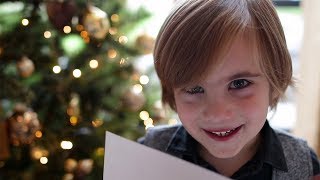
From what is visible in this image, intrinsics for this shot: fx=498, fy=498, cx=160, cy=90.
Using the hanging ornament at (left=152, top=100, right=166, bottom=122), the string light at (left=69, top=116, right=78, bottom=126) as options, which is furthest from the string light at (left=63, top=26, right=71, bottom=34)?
→ the hanging ornament at (left=152, top=100, right=166, bottom=122)

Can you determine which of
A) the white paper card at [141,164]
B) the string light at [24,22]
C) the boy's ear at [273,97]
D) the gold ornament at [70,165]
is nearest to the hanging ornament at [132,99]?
the gold ornament at [70,165]

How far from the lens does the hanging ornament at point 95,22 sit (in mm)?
1200

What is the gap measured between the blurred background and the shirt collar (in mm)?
359

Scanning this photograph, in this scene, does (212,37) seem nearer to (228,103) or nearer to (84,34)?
(228,103)

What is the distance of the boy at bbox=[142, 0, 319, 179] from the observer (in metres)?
0.69

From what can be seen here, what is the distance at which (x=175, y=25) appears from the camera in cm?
72

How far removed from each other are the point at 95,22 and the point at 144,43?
0.17 metres

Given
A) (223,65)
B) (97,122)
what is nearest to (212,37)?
(223,65)

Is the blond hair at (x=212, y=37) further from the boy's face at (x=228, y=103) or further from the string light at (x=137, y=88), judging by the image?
the string light at (x=137, y=88)

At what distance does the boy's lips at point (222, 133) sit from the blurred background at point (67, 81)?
0.49 meters

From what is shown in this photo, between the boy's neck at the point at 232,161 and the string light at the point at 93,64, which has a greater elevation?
the boy's neck at the point at 232,161

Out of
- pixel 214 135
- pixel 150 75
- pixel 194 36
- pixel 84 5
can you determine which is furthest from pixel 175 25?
pixel 150 75

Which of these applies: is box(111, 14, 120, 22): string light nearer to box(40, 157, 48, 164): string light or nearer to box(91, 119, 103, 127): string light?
box(91, 119, 103, 127): string light

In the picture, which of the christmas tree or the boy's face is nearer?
the boy's face
